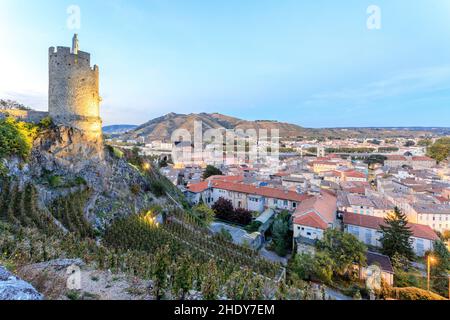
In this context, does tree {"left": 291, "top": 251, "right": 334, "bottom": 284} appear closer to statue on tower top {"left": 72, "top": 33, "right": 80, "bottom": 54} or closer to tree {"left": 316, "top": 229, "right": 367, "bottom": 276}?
tree {"left": 316, "top": 229, "right": 367, "bottom": 276}

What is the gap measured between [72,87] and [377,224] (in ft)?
92.0

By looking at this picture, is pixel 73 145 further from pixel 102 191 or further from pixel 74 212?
pixel 74 212

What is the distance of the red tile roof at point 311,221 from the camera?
61.1 feet

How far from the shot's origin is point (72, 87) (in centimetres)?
1475

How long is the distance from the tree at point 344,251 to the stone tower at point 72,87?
1870 cm

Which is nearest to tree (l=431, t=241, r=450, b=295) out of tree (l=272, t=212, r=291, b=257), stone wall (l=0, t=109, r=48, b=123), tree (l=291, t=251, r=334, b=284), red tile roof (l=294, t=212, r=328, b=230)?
tree (l=291, t=251, r=334, b=284)

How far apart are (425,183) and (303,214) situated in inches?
1163

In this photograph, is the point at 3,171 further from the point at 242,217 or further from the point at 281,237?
the point at 242,217

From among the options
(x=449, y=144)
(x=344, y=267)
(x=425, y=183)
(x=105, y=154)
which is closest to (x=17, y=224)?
(x=105, y=154)

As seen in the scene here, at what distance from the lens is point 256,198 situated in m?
28.0

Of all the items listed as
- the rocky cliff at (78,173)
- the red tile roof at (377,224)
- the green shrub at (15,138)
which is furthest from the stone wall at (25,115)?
the red tile roof at (377,224)

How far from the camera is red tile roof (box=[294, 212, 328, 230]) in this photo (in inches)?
733

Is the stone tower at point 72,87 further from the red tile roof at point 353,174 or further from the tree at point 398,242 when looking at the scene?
the red tile roof at point 353,174

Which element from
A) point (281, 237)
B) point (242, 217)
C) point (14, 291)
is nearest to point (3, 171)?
point (14, 291)
